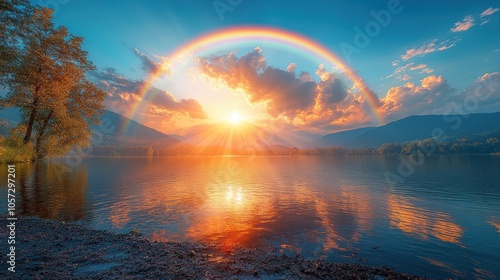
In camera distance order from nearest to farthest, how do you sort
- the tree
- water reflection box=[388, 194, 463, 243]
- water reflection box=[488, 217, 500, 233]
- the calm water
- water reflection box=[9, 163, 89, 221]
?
the calm water
water reflection box=[388, 194, 463, 243]
water reflection box=[488, 217, 500, 233]
water reflection box=[9, 163, 89, 221]
the tree

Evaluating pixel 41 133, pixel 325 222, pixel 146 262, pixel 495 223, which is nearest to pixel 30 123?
pixel 41 133

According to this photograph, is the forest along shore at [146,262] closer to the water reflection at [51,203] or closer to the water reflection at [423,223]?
the water reflection at [51,203]

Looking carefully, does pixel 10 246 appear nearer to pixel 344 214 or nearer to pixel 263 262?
pixel 263 262

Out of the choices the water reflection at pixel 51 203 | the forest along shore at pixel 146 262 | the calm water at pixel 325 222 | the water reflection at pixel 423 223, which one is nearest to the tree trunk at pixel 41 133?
the calm water at pixel 325 222

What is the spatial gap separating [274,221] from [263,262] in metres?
10.9

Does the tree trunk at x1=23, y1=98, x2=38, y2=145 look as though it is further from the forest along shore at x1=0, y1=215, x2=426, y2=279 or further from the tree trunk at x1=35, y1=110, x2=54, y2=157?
the forest along shore at x1=0, y1=215, x2=426, y2=279

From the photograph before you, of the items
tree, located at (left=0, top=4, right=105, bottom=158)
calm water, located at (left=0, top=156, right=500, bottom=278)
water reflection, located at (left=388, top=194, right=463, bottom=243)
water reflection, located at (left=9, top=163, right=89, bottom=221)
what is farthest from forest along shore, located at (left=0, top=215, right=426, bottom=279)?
tree, located at (left=0, top=4, right=105, bottom=158)

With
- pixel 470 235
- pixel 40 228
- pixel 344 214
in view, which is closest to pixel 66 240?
pixel 40 228

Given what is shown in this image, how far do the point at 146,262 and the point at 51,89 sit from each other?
51.1 metres

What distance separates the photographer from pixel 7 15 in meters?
29.6

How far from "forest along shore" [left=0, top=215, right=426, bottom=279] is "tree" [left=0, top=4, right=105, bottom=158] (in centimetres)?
3723

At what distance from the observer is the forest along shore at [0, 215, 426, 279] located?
33.0 ft

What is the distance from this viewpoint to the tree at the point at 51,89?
43.1 metres

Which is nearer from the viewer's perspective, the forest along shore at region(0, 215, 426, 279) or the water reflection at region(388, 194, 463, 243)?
the forest along shore at region(0, 215, 426, 279)
